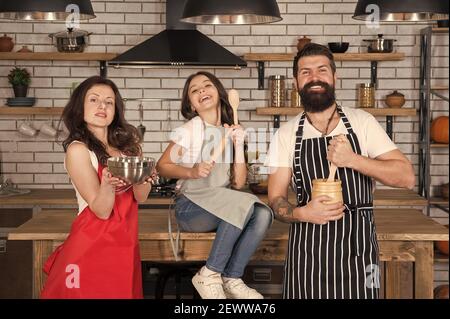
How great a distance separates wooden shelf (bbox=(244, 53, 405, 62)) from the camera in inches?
111

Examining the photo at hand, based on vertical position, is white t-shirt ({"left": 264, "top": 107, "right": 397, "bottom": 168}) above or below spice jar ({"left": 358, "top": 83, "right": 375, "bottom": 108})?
below

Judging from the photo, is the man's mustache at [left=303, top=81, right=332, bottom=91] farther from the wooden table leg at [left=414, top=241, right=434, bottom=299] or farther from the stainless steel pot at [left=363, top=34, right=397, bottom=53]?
the stainless steel pot at [left=363, top=34, right=397, bottom=53]

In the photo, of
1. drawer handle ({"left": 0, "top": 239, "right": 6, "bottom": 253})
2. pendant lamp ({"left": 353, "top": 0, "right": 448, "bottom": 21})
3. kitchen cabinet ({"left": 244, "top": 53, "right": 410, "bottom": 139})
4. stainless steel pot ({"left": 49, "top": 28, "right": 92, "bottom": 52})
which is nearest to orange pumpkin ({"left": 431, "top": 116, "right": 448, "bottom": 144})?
kitchen cabinet ({"left": 244, "top": 53, "right": 410, "bottom": 139})

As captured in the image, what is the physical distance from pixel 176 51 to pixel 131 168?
1.48m

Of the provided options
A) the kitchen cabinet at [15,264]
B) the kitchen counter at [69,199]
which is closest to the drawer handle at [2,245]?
the kitchen cabinet at [15,264]

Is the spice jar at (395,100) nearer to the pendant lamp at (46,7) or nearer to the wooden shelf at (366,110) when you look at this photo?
the wooden shelf at (366,110)

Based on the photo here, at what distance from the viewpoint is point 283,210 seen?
1631mm

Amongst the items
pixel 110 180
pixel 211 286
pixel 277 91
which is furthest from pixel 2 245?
pixel 110 180

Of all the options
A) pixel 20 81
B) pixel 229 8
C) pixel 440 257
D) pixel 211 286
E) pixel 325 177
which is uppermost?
pixel 229 8

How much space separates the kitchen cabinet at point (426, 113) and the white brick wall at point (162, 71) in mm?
41

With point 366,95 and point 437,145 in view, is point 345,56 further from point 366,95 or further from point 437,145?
point 437,145

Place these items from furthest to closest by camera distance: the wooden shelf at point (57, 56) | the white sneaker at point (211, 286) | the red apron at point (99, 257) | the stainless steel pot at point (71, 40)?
1. the stainless steel pot at point (71, 40)
2. the wooden shelf at point (57, 56)
3. the white sneaker at point (211, 286)
4. the red apron at point (99, 257)

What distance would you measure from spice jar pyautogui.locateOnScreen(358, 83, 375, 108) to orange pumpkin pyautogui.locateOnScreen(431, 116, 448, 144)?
0.83 ft

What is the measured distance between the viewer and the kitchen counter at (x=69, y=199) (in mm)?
2537
